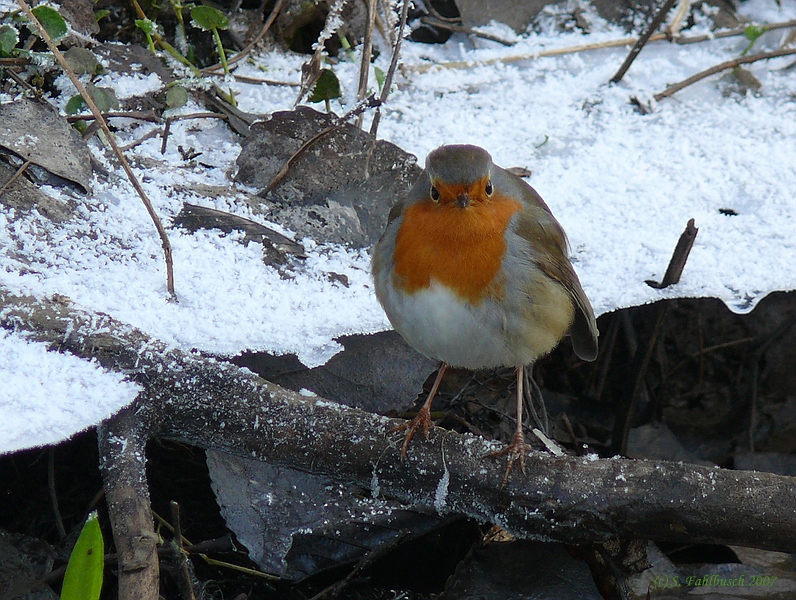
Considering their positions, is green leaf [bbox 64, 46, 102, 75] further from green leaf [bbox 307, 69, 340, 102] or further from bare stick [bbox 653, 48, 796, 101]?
bare stick [bbox 653, 48, 796, 101]

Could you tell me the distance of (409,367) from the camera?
288cm

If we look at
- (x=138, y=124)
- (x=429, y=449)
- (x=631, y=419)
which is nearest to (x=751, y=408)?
(x=631, y=419)

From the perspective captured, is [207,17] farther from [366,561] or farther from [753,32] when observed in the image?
[753,32]

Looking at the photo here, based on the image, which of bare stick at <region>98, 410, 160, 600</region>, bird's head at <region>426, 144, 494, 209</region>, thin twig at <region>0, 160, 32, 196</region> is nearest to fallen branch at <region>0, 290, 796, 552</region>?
bare stick at <region>98, 410, 160, 600</region>

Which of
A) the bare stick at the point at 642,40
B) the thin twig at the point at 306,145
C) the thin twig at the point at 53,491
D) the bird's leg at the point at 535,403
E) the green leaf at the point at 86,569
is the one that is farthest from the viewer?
the bare stick at the point at 642,40

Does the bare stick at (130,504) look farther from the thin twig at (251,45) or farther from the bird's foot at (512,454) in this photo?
the thin twig at (251,45)

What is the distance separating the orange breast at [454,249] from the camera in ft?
7.95

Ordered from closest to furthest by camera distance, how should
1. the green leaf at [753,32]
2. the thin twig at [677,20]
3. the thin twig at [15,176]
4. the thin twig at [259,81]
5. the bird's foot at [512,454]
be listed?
1. the bird's foot at [512,454]
2. the thin twig at [15,176]
3. the thin twig at [259,81]
4. the green leaf at [753,32]
5. the thin twig at [677,20]

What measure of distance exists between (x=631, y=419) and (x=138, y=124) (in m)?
2.37

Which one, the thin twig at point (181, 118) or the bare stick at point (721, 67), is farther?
the bare stick at point (721, 67)

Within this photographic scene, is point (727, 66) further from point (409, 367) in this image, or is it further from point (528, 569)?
point (528, 569)

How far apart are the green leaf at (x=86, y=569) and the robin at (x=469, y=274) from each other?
0.87m

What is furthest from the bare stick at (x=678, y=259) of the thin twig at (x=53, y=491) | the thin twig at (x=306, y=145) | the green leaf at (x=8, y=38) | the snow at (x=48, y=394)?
the green leaf at (x=8, y=38)

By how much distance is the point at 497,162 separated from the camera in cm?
370
